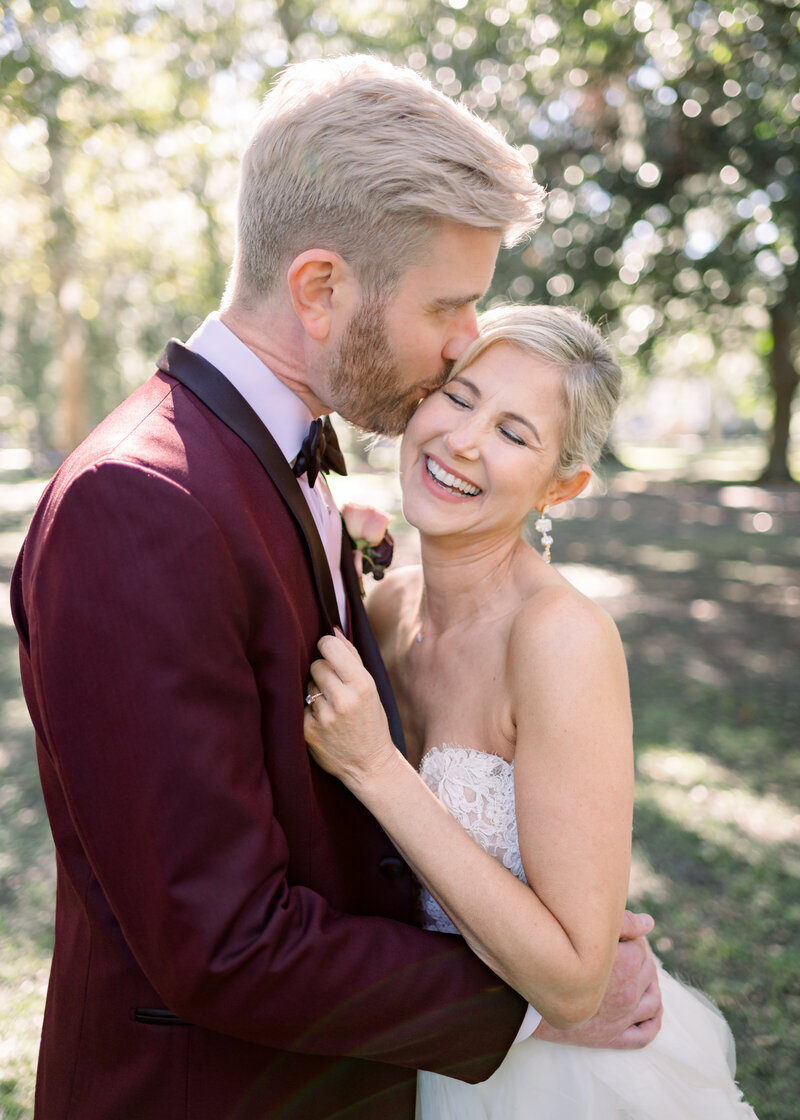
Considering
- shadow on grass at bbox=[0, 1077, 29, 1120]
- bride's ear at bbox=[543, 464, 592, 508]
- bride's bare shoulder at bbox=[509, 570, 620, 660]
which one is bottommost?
shadow on grass at bbox=[0, 1077, 29, 1120]

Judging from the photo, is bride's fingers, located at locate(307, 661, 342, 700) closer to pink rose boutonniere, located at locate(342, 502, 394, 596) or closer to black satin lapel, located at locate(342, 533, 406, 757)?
black satin lapel, located at locate(342, 533, 406, 757)

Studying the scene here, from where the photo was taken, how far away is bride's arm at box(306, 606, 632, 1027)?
71.6 inches

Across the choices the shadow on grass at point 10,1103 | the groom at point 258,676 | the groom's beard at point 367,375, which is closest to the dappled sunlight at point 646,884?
the groom at point 258,676

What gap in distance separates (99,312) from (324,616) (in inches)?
1361

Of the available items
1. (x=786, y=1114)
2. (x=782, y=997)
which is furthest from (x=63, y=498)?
(x=782, y=997)

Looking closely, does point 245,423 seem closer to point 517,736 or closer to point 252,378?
point 252,378

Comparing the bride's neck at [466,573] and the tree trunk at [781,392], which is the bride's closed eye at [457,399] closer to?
the bride's neck at [466,573]

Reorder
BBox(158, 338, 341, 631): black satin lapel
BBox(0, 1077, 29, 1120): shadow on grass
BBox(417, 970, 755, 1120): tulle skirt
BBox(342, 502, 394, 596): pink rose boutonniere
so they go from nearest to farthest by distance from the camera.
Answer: BBox(158, 338, 341, 631): black satin lapel
BBox(417, 970, 755, 1120): tulle skirt
BBox(342, 502, 394, 596): pink rose boutonniere
BBox(0, 1077, 29, 1120): shadow on grass

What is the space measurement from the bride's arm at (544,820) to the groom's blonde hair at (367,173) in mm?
872

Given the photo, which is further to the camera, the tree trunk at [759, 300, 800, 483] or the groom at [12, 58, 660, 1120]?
the tree trunk at [759, 300, 800, 483]

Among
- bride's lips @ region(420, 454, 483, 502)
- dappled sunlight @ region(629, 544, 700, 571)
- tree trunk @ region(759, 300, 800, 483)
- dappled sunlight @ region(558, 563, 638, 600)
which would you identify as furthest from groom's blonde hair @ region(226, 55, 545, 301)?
tree trunk @ region(759, 300, 800, 483)

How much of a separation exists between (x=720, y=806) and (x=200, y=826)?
5037mm

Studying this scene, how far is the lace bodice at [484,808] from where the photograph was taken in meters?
2.24

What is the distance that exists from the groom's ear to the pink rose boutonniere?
0.83 meters
